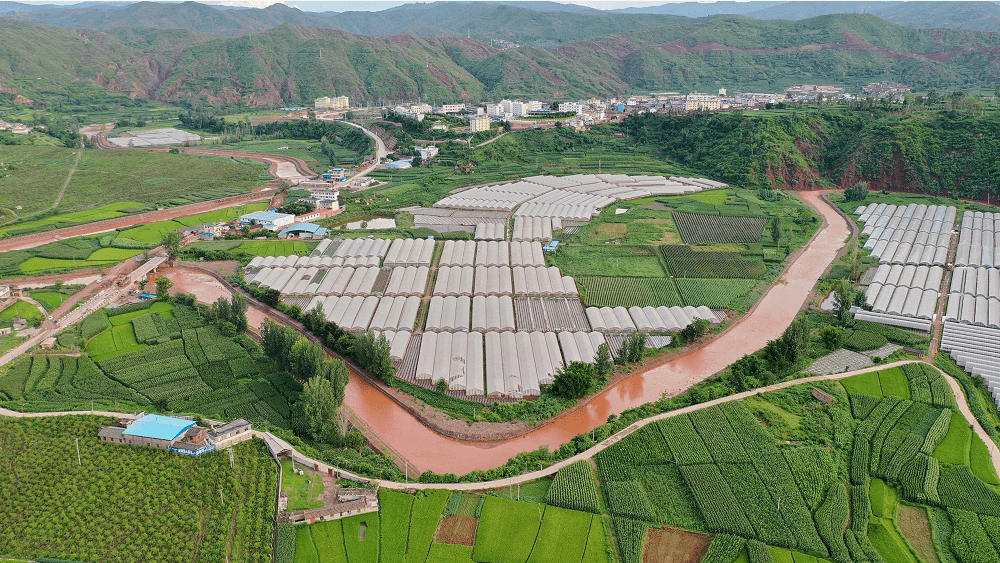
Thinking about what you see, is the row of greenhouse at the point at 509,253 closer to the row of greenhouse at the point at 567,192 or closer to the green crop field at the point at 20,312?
the row of greenhouse at the point at 567,192

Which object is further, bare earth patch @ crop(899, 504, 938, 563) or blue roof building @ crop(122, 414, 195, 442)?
blue roof building @ crop(122, 414, 195, 442)

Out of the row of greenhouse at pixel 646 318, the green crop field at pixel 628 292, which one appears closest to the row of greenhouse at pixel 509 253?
the green crop field at pixel 628 292

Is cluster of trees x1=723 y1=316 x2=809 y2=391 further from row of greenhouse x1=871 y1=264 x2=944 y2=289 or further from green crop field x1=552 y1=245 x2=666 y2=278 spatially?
green crop field x1=552 y1=245 x2=666 y2=278

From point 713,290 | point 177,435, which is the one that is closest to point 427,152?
point 713,290

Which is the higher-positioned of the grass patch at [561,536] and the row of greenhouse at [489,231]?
the row of greenhouse at [489,231]

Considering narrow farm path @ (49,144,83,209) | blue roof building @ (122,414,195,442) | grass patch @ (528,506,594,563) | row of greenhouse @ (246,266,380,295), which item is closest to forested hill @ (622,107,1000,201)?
row of greenhouse @ (246,266,380,295)

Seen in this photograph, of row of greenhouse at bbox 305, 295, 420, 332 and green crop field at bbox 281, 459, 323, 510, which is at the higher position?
row of greenhouse at bbox 305, 295, 420, 332
